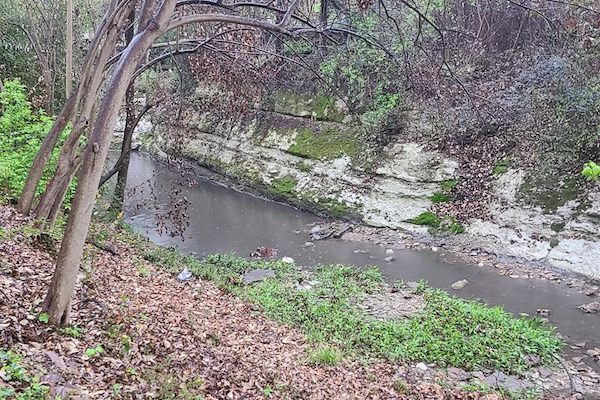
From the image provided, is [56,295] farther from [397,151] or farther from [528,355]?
[397,151]

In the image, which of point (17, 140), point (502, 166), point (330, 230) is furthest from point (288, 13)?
point (502, 166)

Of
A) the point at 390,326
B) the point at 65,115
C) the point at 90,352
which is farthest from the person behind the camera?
the point at 390,326

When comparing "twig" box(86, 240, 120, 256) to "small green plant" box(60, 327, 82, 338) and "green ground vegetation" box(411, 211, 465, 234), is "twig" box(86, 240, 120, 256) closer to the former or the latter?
"small green plant" box(60, 327, 82, 338)

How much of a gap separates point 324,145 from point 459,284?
7.99 m

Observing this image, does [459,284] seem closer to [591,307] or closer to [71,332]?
[591,307]

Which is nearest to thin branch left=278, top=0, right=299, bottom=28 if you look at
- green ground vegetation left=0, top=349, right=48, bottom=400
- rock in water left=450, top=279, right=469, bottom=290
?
green ground vegetation left=0, top=349, right=48, bottom=400

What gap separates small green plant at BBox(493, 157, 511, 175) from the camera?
39.1 ft

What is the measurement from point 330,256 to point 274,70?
15.1 feet

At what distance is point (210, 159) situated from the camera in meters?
19.3

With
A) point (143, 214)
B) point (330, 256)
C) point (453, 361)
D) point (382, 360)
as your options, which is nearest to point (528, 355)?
point (453, 361)

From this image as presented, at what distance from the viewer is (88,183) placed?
10.7ft

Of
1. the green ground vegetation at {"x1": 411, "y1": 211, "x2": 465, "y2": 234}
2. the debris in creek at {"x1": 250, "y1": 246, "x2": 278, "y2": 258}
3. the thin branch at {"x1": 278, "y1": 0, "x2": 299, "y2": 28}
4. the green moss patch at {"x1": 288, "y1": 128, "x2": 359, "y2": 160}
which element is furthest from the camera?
the green moss patch at {"x1": 288, "y1": 128, "x2": 359, "y2": 160}

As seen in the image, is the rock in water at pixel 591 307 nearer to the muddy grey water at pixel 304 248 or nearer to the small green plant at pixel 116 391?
the muddy grey water at pixel 304 248

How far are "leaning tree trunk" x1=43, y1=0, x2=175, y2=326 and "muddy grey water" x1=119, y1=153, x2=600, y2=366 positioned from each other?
6.32 meters
